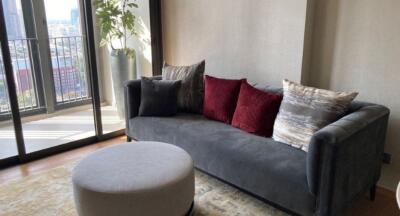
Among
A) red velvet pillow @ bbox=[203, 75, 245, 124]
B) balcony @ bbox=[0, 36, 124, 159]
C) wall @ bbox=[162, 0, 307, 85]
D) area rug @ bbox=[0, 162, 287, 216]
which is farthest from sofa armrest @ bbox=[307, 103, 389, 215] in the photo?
balcony @ bbox=[0, 36, 124, 159]

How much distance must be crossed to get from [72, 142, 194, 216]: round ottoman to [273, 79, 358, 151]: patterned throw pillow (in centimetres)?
73

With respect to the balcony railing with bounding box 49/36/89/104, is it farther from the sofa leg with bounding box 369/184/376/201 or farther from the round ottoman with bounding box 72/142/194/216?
the sofa leg with bounding box 369/184/376/201

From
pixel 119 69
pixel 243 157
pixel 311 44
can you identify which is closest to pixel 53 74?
pixel 119 69

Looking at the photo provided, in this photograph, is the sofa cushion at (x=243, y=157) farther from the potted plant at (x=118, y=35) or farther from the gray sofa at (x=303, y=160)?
the potted plant at (x=118, y=35)

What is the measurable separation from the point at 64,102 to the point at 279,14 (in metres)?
2.50

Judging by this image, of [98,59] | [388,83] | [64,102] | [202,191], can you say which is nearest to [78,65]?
[98,59]

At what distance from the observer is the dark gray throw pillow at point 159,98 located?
2.96 m

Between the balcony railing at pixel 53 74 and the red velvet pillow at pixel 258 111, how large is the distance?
1.91m

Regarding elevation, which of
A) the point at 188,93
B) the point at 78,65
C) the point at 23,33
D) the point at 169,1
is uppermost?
the point at 169,1

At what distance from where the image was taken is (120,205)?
1.75 metres

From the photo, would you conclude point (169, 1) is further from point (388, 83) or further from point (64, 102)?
point (388, 83)

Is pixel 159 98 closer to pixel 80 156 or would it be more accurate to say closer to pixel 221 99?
pixel 221 99

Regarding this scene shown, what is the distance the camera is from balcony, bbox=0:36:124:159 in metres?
3.15

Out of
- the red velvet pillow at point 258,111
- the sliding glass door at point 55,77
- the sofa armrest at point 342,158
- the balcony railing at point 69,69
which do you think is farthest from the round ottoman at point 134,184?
the balcony railing at point 69,69
